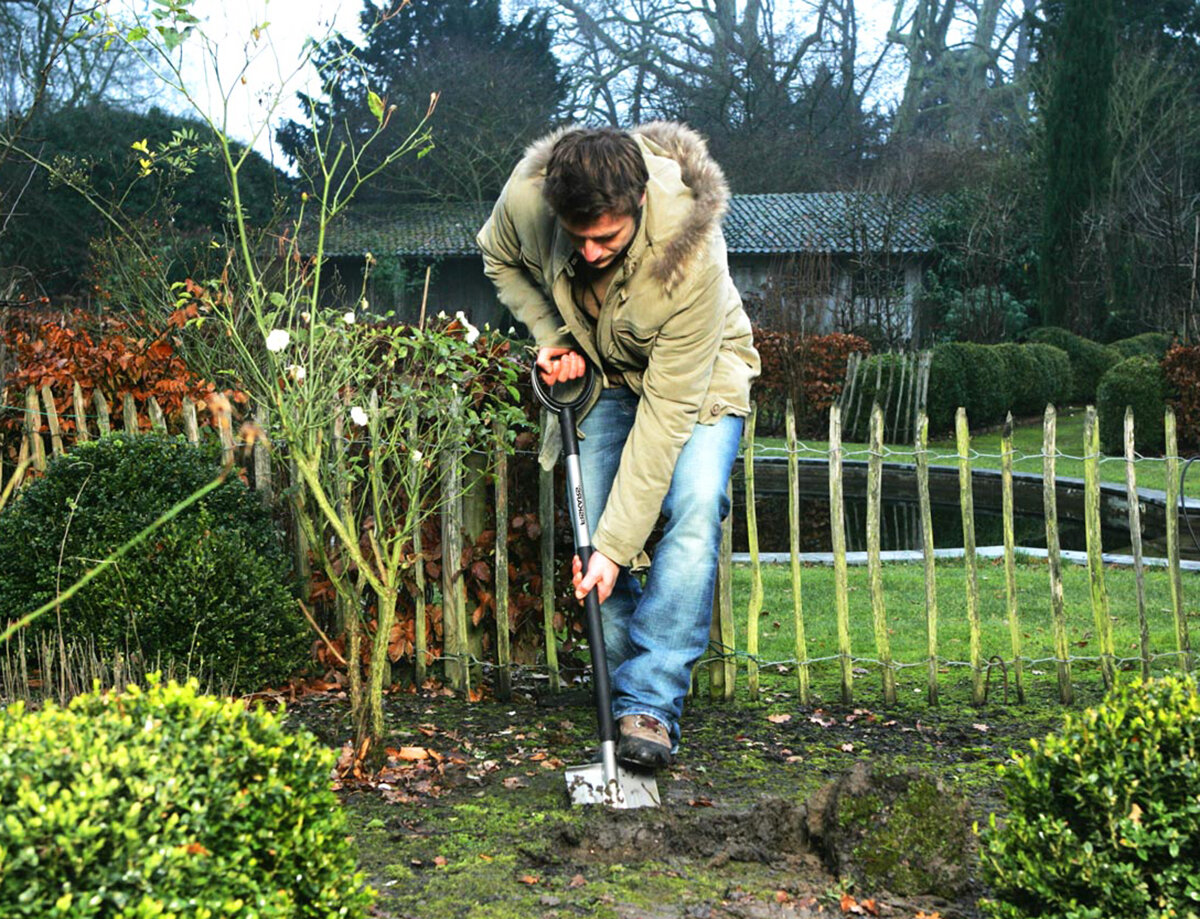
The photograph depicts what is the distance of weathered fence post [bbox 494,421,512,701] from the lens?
14.6 feet

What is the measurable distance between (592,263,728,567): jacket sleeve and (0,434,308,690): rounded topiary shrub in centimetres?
142

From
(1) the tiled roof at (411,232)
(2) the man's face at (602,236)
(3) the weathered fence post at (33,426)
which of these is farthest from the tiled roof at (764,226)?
(2) the man's face at (602,236)

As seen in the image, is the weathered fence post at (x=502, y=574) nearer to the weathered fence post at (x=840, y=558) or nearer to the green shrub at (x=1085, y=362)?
the weathered fence post at (x=840, y=558)

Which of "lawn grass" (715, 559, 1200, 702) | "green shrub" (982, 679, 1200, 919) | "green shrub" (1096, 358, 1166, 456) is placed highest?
"green shrub" (1096, 358, 1166, 456)

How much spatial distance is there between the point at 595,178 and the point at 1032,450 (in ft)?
44.3

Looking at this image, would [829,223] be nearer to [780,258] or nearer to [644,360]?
[780,258]

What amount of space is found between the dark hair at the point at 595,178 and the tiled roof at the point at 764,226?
21641 millimetres

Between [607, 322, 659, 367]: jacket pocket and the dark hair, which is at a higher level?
the dark hair

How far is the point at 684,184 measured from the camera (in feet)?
11.6

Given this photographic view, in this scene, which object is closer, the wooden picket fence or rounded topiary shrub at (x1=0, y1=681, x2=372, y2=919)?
rounded topiary shrub at (x1=0, y1=681, x2=372, y2=919)

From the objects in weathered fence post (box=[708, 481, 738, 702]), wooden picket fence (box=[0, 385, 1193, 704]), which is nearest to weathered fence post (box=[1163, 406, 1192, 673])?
wooden picket fence (box=[0, 385, 1193, 704])

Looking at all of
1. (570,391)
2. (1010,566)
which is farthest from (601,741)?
(1010,566)

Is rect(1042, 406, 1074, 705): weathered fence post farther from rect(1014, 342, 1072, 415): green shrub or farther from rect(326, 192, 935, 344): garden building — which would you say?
rect(1014, 342, 1072, 415): green shrub

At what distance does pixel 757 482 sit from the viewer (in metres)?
13.3
